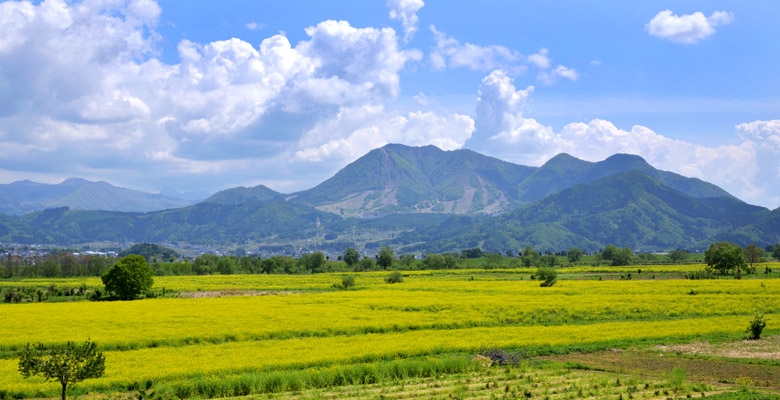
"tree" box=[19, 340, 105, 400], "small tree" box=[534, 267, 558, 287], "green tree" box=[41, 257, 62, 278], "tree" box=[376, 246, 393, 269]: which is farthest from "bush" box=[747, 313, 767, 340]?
"green tree" box=[41, 257, 62, 278]

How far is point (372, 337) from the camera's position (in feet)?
123

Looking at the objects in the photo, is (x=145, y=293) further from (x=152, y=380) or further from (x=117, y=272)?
(x=152, y=380)

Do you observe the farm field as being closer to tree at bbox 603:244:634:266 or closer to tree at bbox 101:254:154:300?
A: tree at bbox 101:254:154:300

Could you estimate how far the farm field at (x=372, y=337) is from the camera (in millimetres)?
24484

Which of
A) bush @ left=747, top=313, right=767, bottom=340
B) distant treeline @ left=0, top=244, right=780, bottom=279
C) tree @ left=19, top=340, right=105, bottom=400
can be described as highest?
tree @ left=19, top=340, right=105, bottom=400

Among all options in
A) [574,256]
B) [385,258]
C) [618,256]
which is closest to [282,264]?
[385,258]

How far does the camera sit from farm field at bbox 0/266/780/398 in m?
24.5

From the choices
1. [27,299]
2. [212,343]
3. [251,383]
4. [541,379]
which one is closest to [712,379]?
[541,379]

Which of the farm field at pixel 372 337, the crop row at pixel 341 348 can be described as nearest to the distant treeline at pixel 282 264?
the farm field at pixel 372 337

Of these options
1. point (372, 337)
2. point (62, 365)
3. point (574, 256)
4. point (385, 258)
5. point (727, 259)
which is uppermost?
point (62, 365)

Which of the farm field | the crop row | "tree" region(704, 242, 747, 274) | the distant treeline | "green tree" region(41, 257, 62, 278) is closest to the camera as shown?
the farm field

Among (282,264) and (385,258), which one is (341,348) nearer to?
(385,258)

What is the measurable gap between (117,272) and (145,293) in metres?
5.69

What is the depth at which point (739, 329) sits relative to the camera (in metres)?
38.5
